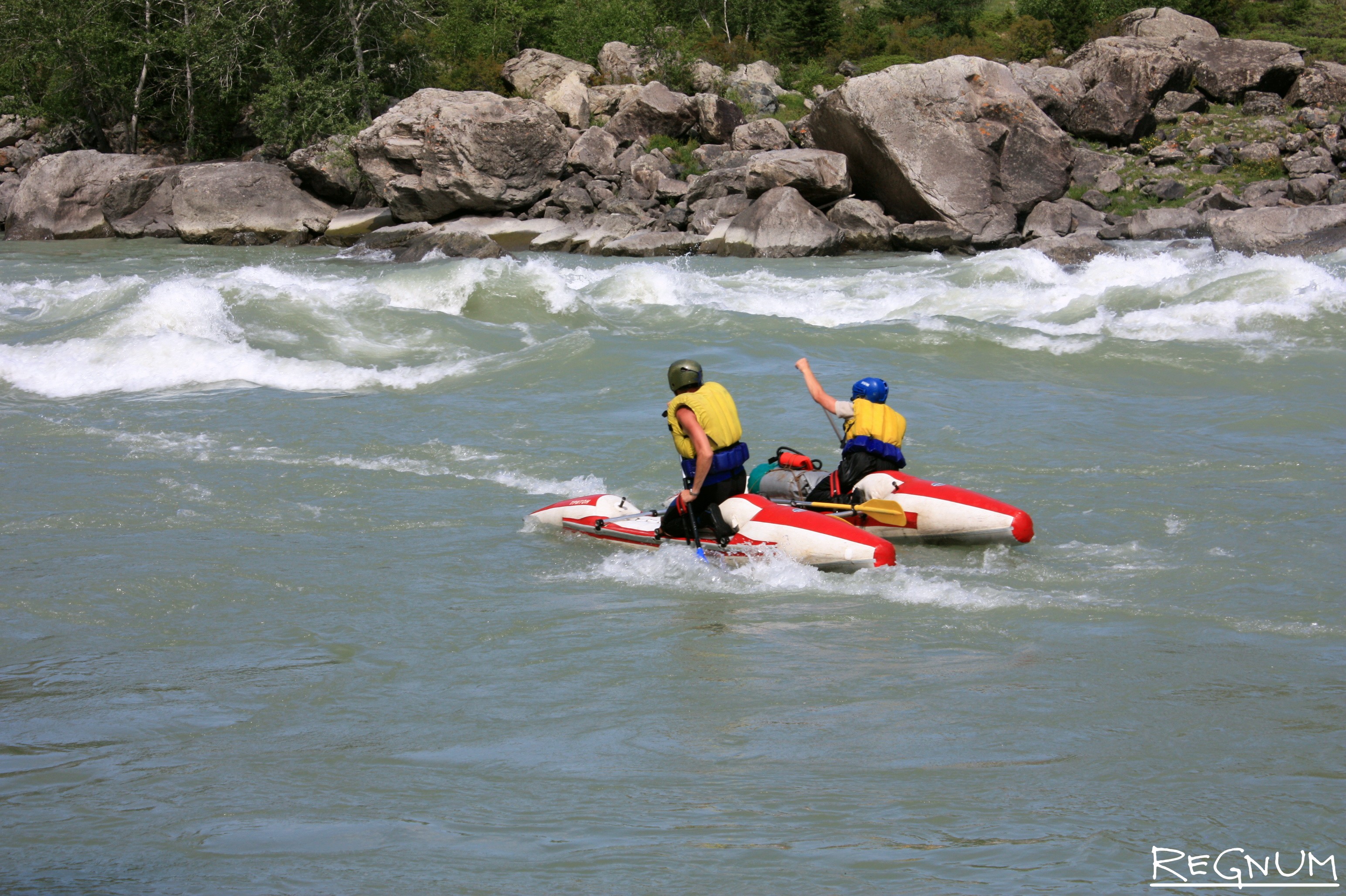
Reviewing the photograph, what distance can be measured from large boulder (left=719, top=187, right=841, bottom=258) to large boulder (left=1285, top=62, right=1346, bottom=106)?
14.9 meters

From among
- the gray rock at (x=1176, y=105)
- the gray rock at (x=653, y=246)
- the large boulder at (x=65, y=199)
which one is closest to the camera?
the gray rock at (x=653, y=246)

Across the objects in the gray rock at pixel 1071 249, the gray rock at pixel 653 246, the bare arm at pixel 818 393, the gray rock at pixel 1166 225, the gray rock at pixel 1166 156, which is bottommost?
the bare arm at pixel 818 393

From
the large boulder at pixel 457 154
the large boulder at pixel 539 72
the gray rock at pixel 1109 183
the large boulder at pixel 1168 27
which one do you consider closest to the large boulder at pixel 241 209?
the large boulder at pixel 457 154

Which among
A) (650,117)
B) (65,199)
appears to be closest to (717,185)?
(650,117)

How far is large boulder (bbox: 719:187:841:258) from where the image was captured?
66.3 ft

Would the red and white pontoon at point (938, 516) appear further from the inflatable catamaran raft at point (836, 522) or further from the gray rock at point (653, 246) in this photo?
the gray rock at point (653, 246)

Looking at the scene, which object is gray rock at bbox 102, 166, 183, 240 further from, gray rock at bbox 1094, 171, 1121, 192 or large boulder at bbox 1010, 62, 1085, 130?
gray rock at bbox 1094, 171, 1121, 192

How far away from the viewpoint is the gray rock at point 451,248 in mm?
20391

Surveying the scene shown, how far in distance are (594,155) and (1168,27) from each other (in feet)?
53.7

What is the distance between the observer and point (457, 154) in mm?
24266

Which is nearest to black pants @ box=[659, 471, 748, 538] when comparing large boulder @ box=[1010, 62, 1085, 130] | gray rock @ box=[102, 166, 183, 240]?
large boulder @ box=[1010, 62, 1085, 130]

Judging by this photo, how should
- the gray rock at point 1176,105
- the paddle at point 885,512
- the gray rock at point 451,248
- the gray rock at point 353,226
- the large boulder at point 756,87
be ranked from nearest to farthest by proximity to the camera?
the paddle at point 885,512
the gray rock at point 451,248
the gray rock at point 353,226
the gray rock at point 1176,105
the large boulder at point 756,87

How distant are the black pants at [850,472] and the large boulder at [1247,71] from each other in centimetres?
2633

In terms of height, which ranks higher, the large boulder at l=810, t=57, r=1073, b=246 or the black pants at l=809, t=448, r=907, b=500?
the large boulder at l=810, t=57, r=1073, b=246
